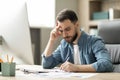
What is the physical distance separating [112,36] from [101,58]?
52 centimetres

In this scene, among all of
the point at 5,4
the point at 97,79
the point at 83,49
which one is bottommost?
the point at 97,79

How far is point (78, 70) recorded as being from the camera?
1.88 meters

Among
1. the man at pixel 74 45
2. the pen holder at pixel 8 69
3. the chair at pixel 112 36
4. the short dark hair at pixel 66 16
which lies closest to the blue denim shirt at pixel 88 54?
the man at pixel 74 45

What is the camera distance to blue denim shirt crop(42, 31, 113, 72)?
6.37 ft

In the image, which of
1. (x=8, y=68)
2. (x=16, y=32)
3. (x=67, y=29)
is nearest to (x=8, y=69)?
(x=8, y=68)

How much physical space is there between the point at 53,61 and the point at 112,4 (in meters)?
2.18

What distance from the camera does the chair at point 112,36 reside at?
2426 millimetres

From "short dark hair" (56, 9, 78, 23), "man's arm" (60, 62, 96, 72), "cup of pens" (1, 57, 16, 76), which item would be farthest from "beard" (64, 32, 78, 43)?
"cup of pens" (1, 57, 16, 76)

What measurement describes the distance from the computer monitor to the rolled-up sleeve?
0.46 metres

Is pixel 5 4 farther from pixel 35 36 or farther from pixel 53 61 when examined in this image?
pixel 35 36

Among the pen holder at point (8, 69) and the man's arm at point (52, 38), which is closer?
the pen holder at point (8, 69)

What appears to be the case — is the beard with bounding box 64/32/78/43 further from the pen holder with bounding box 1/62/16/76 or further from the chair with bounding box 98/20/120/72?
the pen holder with bounding box 1/62/16/76

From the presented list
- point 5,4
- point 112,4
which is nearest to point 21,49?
point 5,4

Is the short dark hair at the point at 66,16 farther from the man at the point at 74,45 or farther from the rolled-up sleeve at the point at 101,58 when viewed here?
the rolled-up sleeve at the point at 101,58
